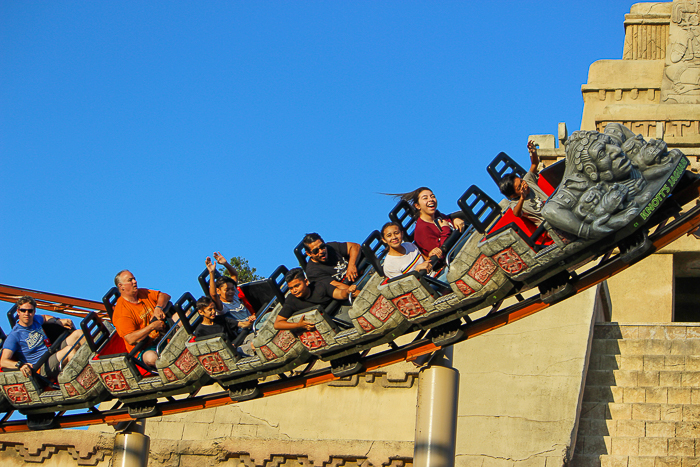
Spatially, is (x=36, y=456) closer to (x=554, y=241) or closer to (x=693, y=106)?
(x=554, y=241)

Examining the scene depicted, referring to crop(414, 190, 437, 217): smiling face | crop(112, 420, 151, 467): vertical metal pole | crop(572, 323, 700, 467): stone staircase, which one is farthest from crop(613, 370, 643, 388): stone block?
crop(112, 420, 151, 467): vertical metal pole

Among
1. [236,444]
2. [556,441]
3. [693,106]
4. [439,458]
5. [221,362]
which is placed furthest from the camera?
[693,106]

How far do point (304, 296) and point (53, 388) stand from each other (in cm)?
373

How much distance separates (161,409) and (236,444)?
4.12 ft

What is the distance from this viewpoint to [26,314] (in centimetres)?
985

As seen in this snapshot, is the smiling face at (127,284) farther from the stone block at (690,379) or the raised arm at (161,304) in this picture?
the stone block at (690,379)

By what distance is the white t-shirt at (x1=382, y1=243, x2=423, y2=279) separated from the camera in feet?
25.6

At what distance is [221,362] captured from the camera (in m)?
8.59

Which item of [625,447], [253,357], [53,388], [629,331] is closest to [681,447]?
[625,447]

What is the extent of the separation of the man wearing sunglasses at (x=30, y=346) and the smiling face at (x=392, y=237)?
13.7 feet

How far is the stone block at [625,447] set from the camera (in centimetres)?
A: 921

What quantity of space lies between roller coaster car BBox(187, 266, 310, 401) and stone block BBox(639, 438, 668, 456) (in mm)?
3939

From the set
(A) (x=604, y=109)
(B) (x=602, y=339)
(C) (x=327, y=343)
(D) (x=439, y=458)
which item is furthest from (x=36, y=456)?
(A) (x=604, y=109)

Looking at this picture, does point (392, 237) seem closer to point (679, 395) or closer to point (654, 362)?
point (679, 395)
